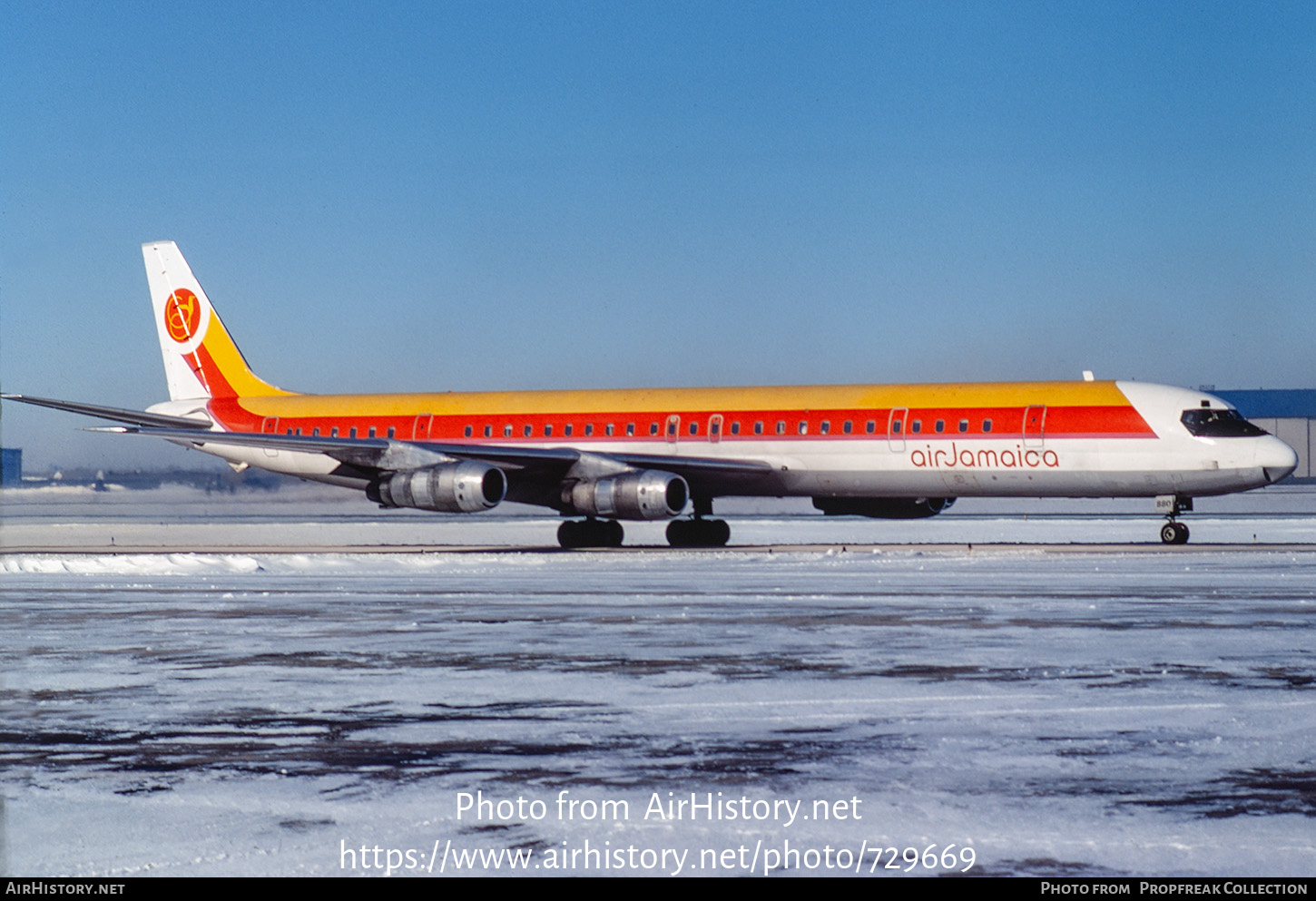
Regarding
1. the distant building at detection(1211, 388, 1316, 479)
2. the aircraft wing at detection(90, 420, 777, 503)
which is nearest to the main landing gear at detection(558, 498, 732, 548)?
the aircraft wing at detection(90, 420, 777, 503)

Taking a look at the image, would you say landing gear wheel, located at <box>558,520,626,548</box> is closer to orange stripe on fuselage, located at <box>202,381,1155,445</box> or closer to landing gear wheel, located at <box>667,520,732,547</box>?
landing gear wheel, located at <box>667,520,732,547</box>

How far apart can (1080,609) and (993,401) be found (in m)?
15.2

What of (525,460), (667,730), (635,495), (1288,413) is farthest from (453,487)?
(1288,413)

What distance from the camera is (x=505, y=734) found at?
9.17 metres

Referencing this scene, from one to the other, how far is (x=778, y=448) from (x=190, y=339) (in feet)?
58.3

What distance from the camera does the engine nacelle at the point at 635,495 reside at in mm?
30938

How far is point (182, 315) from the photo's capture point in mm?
41781

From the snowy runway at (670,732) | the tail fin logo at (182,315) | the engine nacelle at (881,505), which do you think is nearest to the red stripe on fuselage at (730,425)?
the engine nacelle at (881,505)

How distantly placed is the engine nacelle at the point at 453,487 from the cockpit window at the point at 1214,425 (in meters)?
13.9

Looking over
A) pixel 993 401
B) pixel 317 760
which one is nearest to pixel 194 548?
pixel 993 401

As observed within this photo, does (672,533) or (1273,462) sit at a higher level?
(1273,462)

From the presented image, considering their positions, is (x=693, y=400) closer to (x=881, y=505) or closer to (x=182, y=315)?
(x=881, y=505)

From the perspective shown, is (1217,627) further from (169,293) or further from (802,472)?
(169,293)

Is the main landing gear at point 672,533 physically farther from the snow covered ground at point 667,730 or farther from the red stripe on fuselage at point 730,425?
the snow covered ground at point 667,730
